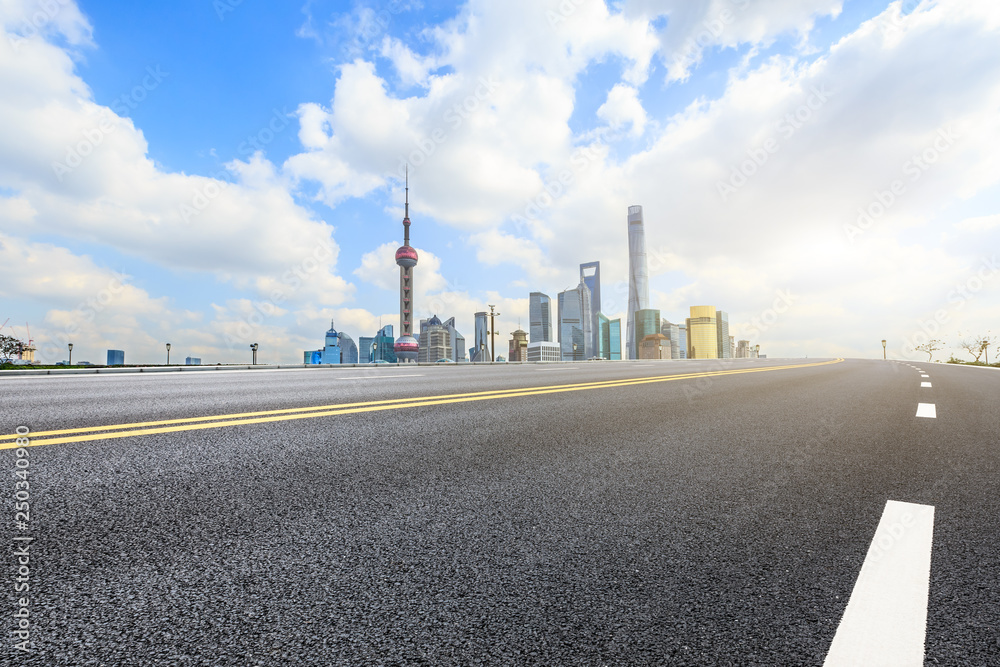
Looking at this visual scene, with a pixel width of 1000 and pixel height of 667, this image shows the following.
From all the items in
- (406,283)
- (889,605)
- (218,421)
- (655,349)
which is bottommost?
(889,605)

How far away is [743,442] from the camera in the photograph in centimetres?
405

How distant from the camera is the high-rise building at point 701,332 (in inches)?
5433

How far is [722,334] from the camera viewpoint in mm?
175625

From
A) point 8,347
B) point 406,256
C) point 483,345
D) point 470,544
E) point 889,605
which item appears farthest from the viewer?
point 406,256

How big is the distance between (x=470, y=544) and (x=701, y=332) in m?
152

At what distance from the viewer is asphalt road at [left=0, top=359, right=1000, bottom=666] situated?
4.26 ft

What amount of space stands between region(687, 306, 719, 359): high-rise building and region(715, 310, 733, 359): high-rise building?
42.6 ft

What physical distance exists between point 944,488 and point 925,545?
4.08 ft

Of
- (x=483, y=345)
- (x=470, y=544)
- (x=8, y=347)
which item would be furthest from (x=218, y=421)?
(x=483, y=345)

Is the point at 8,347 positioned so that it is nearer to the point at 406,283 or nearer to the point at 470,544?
the point at 470,544

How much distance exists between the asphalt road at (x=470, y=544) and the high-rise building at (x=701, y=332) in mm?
143194

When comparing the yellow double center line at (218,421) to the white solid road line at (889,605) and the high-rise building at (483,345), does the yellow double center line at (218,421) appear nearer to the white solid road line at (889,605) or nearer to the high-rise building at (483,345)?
the white solid road line at (889,605)

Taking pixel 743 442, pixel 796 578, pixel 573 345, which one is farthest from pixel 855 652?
pixel 573 345

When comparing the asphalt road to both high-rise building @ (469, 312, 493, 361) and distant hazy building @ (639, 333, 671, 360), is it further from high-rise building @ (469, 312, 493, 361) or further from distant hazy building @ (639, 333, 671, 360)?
distant hazy building @ (639, 333, 671, 360)
